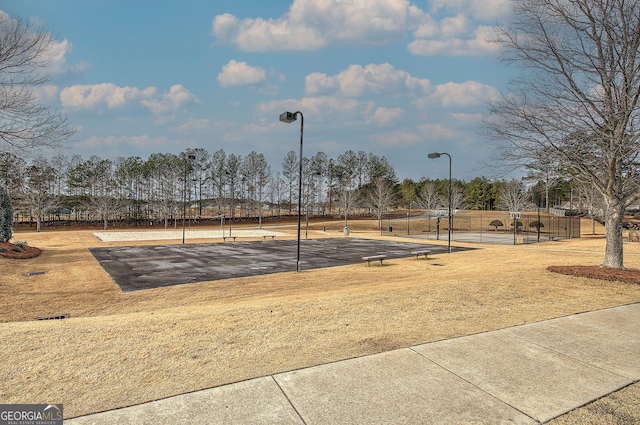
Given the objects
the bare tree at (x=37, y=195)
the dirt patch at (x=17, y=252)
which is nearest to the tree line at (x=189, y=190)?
the bare tree at (x=37, y=195)

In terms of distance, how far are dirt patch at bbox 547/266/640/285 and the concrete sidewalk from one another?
21.8ft

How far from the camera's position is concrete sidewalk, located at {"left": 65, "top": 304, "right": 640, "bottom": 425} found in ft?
11.0

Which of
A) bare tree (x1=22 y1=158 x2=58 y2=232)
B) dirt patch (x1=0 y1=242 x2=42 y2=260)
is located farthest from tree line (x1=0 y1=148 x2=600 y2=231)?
dirt patch (x1=0 y1=242 x2=42 y2=260)

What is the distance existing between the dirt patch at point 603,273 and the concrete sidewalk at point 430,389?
6647mm

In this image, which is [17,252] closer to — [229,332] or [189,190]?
[229,332]

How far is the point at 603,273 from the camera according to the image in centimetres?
1125

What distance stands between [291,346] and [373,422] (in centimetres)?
207

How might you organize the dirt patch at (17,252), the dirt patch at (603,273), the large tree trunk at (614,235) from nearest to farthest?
1. the dirt patch at (603,273)
2. the large tree trunk at (614,235)
3. the dirt patch at (17,252)

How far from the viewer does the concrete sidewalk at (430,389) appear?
3354 mm

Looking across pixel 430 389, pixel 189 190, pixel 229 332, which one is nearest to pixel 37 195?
pixel 189 190

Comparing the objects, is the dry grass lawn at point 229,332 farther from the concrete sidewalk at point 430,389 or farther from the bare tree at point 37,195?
the bare tree at point 37,195

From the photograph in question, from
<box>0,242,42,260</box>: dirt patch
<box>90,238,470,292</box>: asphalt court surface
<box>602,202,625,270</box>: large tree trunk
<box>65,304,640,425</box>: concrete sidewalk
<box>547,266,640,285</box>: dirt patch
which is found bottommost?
<box>90,238,470,292</box>: asphalt court surface

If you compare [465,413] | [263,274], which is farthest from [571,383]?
[263,274]

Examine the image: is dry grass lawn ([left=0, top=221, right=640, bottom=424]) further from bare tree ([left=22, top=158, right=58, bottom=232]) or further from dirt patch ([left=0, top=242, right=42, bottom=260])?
bare tree ([left=22, top=158, right=58, bottom=232])
